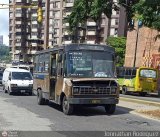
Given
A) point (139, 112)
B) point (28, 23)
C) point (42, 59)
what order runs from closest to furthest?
point (139, 112)
point (42, 59)
point (28, 23)

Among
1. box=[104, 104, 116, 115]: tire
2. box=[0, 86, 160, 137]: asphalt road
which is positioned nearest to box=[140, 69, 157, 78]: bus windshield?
box=[0, 86, 160, 137]: asphalt road

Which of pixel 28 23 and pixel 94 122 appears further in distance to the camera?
pixel 28 23

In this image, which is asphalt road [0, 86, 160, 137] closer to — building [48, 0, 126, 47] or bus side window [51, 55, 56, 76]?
bus side window [51, 55, 56, 76]

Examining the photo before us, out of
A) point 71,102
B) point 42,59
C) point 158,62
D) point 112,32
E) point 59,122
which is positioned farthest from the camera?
point 112,32

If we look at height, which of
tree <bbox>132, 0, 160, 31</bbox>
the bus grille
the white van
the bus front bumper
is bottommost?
the white van

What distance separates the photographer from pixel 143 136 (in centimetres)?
1164

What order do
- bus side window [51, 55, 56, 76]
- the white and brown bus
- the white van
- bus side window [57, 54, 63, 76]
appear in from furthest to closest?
the white van → bus side window [51, 55, 56, 76] → bus side window [57, 54, 63, 76] → the white and brown bus

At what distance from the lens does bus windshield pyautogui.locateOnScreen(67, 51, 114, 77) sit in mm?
16688

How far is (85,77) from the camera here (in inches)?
651

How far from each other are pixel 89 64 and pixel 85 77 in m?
0.61

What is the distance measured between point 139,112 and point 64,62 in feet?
12.4

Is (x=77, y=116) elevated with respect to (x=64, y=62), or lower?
lower

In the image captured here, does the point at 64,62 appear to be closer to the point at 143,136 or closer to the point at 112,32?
the point at 143,136

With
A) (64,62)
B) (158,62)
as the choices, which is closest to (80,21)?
(64,62)
